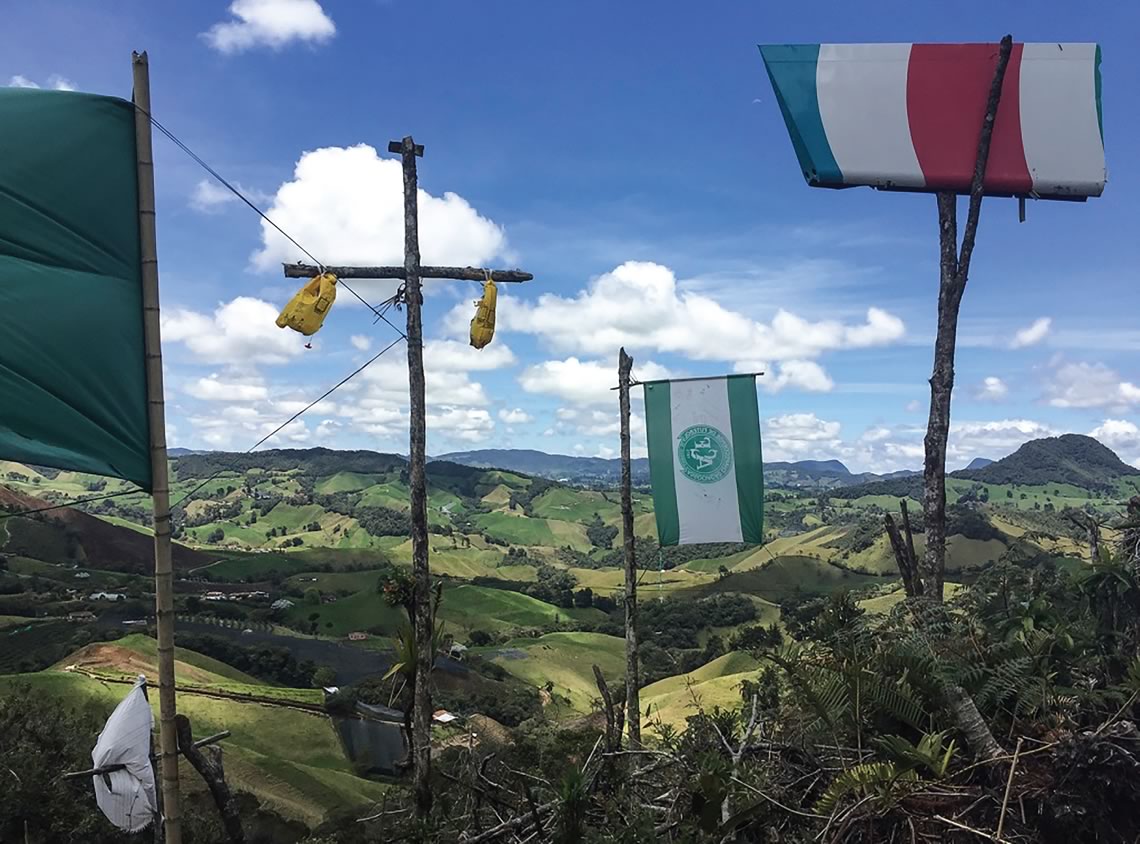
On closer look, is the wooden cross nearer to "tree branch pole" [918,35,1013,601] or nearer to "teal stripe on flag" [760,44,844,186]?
"teal stripe on flag" [760,44,844,186]

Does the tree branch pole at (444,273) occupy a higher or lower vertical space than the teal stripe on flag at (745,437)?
higher

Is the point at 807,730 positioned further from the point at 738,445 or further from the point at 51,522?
the point at 51,522

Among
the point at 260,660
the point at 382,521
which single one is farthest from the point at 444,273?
the point at 382,521

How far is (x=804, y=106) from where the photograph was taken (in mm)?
8805

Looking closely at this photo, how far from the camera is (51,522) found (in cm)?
10100

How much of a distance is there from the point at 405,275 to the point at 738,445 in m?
6.14

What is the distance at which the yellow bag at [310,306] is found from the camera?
7227 millimetres

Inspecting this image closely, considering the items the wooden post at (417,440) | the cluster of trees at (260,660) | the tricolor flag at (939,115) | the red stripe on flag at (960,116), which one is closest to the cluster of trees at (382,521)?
the cluster of trees at (260,660)

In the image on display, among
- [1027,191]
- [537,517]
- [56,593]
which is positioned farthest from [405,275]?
[537,517]

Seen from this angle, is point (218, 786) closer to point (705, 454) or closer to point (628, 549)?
point (628, 549)

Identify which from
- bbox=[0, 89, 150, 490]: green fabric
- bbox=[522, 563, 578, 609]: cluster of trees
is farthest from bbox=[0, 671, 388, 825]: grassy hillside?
bbox=[522, 563, 578, 609]: cluster of trees

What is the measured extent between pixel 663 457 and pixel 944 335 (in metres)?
4.82

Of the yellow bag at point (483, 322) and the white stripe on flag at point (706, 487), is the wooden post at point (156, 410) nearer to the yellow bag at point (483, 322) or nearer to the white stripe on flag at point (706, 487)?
the yellow bag at point (483, 322)

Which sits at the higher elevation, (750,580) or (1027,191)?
(1027,191)
